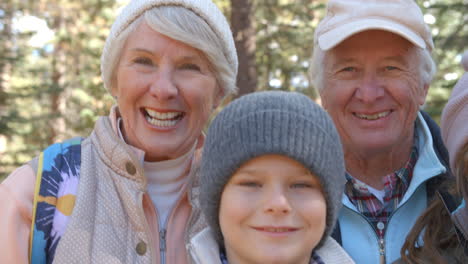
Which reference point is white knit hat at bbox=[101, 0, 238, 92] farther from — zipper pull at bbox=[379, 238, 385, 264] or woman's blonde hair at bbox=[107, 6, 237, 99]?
zipper pull at bbox=[379, 238, 385, 264]

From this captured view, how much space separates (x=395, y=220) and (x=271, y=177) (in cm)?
106

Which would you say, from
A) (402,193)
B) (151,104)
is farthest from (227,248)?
(402,193)

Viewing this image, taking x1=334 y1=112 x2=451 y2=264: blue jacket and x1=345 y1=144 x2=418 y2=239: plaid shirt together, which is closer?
x1=334 y1=112 x2=451 y2=264: blue jacket

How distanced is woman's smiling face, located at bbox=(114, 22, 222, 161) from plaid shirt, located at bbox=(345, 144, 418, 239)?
1.02 m

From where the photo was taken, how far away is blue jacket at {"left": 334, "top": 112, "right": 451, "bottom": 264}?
2936 mm

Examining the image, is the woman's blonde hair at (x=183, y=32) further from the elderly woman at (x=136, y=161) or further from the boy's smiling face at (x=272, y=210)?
the boy's smiling face at (x=272, y=210)

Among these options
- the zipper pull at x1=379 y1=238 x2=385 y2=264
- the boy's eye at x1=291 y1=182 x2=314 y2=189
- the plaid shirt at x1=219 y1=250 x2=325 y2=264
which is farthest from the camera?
the zipper pull at x1=379 y1=238 x2=385 y2=264

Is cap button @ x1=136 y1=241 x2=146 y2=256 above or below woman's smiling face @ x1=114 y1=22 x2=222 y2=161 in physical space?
below

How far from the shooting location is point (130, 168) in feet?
9.00

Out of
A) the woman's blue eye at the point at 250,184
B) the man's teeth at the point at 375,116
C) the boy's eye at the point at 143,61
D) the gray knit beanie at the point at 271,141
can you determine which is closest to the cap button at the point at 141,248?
the gray knit beanie at the point at 271,141

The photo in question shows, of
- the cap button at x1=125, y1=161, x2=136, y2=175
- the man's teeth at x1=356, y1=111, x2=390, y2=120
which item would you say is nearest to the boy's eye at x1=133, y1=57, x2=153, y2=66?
the cap button at x1=125, y1=161, x2=136, y2=175

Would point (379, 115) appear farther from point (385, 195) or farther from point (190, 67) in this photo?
point (190, 67)

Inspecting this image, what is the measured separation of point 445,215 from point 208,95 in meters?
1.47

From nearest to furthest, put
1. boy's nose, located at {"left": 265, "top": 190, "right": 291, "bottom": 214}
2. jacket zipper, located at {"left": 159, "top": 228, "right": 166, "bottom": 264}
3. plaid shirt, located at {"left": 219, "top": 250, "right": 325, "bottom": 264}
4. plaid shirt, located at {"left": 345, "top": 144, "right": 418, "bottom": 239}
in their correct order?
boy's nose, located at {"left": 265, "top": 190, "right": 291, "bottom": 214}, plaid shirt, located at {"left": 219, "top": 250, "right": 325, "bottom": 264}, jacket zipper, located at {"left": 159, "top": 228, "right": 166, "bottom": 264}, plaid shirt, located at {"left": 345, "top": 144, "right": 418, "bottom": 239}
